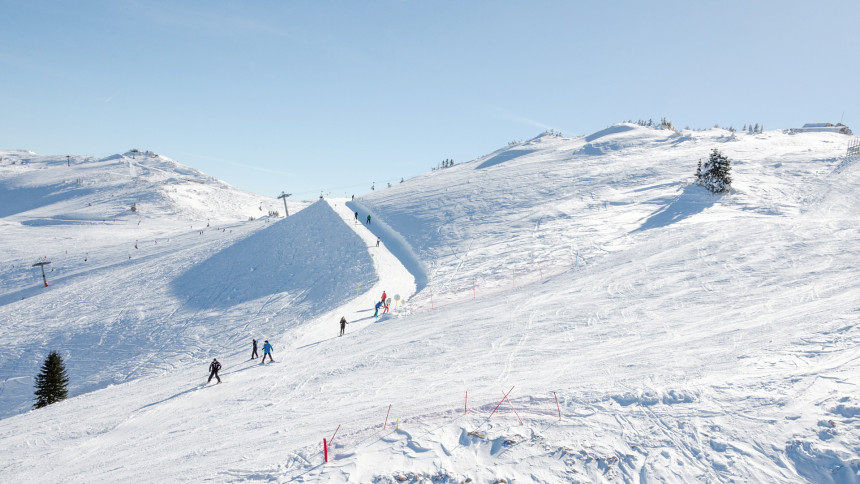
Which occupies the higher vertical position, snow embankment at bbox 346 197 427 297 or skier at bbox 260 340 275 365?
snow embankment at bbox 346 197 427 297

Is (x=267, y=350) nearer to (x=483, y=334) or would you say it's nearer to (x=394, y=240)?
(x=483, y=334)

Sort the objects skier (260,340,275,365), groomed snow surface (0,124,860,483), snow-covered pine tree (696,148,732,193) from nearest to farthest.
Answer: groomed snow surface (0,124,860,483)
skier (260,340,275,365)
snow-covered pine tree (696,148,732,193)

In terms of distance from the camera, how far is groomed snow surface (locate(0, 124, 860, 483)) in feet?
32.2

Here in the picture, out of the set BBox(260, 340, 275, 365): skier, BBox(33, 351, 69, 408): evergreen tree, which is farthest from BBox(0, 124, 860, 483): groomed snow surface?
BBox(33, 351, 69, 408): evergreen tree

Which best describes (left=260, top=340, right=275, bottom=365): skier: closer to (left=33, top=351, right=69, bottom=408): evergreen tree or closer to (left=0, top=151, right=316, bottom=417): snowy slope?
(left=0, top=151, right=316, bottom=417): snowy slope

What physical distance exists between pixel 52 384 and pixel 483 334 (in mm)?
24728

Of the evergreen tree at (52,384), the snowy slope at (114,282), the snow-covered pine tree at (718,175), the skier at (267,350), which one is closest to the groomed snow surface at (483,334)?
the snowy slope at (114,282)

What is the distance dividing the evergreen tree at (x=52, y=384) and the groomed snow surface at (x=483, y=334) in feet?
3.20

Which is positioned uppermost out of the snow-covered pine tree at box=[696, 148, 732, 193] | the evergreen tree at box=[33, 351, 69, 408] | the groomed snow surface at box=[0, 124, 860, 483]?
the snow-covered pine tree at box=[696, 148, 732, 193]

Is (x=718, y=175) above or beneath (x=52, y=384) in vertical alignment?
above

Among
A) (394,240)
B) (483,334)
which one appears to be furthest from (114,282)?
(483,334)

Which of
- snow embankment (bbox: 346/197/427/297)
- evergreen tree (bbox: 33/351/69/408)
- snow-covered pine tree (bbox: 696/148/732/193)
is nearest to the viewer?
evergreen tree (bbox: 33/351/69/408)

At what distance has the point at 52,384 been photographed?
23484mm

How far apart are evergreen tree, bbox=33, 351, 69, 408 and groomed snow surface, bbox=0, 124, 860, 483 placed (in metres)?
0.97
